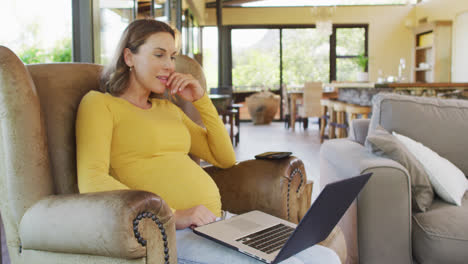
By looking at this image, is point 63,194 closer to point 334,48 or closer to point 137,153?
point 137,153

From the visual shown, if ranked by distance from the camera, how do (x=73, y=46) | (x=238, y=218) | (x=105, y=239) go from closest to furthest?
(x=105, y=239), (x=238, y=218), (x=73, y=46)

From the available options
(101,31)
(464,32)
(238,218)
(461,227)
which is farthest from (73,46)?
(464,32)

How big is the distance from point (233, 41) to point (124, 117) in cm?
988

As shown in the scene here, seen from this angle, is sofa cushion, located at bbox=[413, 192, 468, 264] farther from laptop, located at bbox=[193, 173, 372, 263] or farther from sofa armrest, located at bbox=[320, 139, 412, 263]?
laptop, located at bbox=[193, 173, 372, 263]

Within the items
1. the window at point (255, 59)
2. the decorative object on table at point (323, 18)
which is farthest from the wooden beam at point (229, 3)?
the decorative object on table at point (323, 18)

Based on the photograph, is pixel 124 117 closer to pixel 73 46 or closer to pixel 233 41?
pixel 73 46

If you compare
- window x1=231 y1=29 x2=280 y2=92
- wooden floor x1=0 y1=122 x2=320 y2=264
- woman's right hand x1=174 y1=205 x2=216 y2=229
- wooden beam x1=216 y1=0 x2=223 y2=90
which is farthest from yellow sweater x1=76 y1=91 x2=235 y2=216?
window x1=231 y1=29 x2=280 y2=92

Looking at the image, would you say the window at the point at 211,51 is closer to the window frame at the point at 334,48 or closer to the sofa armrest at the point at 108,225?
the window frame at the point at 334,48

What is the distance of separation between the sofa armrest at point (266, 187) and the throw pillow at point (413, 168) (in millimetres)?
450

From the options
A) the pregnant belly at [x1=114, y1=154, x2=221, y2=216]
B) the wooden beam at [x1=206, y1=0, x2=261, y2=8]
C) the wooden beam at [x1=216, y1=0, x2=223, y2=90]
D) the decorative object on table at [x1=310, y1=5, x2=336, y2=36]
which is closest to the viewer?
the pregnant belly at [x1=114, y1=154, x2=221, y2=216]

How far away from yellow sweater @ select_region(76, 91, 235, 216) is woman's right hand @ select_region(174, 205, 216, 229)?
101mm

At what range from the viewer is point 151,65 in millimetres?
1525

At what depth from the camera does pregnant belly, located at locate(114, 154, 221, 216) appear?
1419 millimetres

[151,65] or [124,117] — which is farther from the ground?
[151,65]
